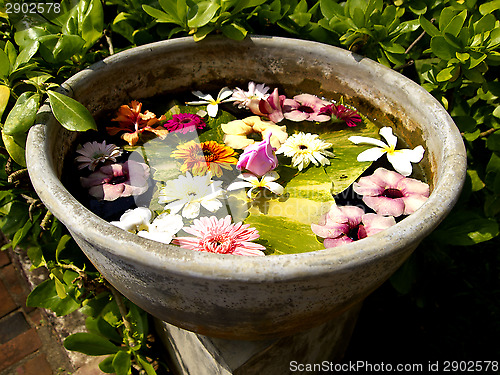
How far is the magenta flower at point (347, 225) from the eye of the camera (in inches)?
43.3

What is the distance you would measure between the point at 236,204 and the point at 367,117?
587 mm

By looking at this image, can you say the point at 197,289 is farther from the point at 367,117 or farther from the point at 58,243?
the point at 58,243

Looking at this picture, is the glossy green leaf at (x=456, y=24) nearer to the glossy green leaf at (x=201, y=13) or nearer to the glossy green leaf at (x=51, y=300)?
the glossy green leaf at (x=201, y=13)

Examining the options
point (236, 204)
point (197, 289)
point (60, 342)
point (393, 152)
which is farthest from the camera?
point (60, 342)

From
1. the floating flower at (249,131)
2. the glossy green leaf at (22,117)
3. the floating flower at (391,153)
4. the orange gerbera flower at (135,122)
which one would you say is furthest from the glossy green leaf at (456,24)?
the glossy green leaf at (22,117)

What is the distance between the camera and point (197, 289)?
84cm

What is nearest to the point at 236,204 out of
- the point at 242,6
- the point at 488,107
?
the point at 242,6

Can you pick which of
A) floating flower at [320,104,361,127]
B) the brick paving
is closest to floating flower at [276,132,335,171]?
floating flower at [320,104,361,127]

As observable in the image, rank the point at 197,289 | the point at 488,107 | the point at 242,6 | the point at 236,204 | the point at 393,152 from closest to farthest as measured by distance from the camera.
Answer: the point at 197,289 → the point at 236,204 → the point at 393,152 → the point at 242,6 → the point at 488,107

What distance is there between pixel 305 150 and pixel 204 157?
0.32 meters

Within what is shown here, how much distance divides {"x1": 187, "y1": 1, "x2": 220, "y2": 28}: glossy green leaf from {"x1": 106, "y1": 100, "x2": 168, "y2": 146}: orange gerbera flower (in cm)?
33

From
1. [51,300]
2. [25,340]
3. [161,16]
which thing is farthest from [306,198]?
[25,340]

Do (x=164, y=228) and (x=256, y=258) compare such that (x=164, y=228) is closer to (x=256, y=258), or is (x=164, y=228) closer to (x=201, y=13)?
(x=256, y=258)

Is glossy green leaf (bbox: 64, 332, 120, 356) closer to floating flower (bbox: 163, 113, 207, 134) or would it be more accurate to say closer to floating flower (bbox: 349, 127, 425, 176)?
floating flower (bbox: 163, 113, 207, 134)
